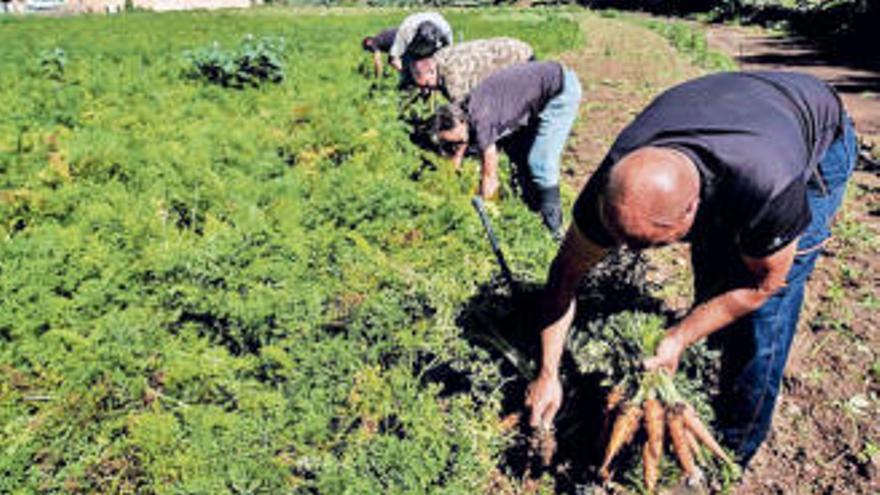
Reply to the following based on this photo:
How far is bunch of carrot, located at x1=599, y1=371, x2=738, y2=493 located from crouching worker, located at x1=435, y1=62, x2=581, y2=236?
5.41 ft

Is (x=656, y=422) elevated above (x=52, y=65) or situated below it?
below

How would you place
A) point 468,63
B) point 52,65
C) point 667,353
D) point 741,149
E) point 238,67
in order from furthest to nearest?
point 52,65 → point 238,67 → point 468,63 → point 667,353 → point 741,149

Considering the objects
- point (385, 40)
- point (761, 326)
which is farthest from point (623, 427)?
point (385, 40)

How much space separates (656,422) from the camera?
2211 mm

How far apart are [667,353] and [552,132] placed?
2149 millimetres

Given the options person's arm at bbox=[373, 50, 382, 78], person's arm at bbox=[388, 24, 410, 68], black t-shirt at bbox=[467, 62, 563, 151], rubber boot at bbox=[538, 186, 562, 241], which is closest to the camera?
black t-shirt at bbox=[467, 62, 563, 151]

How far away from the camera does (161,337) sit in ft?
10.3

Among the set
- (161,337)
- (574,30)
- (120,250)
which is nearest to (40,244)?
(120,250)

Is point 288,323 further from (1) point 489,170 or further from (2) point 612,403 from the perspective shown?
(2) point 612,403

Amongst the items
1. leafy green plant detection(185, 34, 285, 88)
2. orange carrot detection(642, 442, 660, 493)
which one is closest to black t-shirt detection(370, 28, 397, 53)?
leafy green plant detection(185, 34, 285, 88)

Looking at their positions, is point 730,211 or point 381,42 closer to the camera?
point 730,211

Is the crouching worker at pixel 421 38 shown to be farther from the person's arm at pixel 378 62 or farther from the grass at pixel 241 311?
the person's arm at pixel 378 62

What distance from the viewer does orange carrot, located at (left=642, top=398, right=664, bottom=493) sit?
7.27 ft

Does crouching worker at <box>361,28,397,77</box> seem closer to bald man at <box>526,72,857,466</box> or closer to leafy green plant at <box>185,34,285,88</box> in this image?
leafy green plant at <box>185,34,285,88</box>
